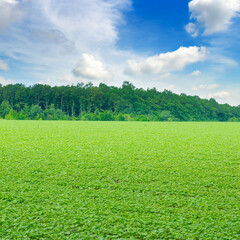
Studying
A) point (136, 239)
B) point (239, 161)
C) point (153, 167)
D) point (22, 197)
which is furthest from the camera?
point (239, 161)

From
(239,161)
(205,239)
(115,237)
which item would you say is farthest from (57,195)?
(239,161)

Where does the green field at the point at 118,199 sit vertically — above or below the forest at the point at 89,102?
below

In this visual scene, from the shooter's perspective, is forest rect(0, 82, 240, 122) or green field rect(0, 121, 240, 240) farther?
forest rect(0, 82, 240, 122)

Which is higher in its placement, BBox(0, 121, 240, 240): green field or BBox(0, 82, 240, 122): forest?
BBox(0, 82, 240, 122): forest

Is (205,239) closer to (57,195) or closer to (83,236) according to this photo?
(83,236)

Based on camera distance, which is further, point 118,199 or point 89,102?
point 89,102

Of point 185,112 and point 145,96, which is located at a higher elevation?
point 145,96

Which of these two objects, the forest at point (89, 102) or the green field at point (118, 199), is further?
the forest at point (89, 102)

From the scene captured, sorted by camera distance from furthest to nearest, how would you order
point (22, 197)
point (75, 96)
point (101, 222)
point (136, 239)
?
1. point (75, 96)
2. point (22, 197)
3. point (101, 222)
4. point (136, 239)

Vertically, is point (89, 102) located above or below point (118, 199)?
above

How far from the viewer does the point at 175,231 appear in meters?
1.77

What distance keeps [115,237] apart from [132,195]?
0.79 m

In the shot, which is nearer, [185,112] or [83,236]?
[83,236]

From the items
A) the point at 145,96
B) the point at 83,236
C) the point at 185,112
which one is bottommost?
the point at 83,236
